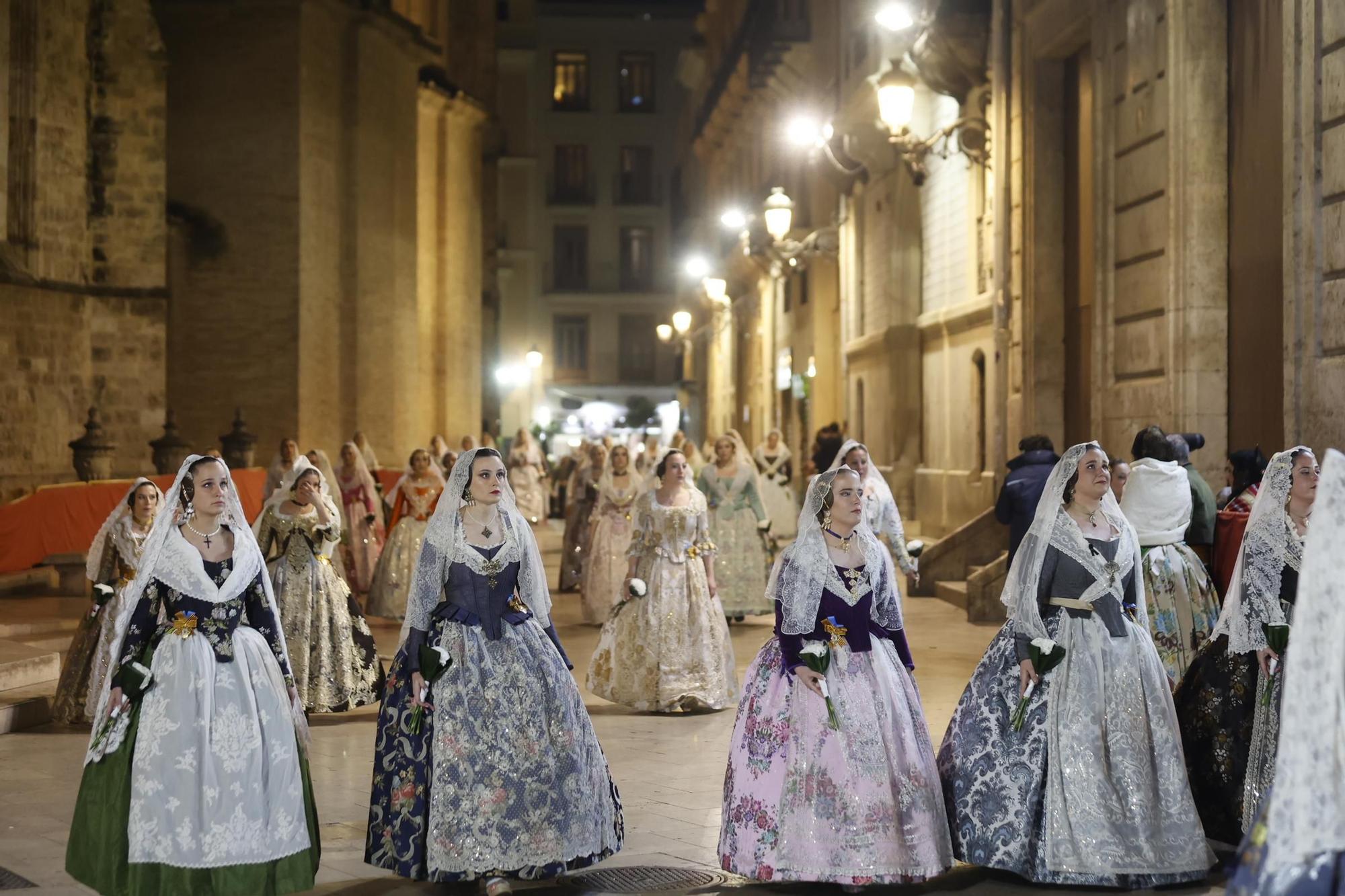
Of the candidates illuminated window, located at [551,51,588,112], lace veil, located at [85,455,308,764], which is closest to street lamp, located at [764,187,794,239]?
lace veil, located at [85,455,308,764]

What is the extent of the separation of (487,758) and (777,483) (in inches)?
749

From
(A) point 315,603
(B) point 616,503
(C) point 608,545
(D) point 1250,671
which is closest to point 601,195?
(B) point 616,503

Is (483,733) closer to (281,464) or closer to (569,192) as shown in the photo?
(281,464)

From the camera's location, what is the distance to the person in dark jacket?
1172cm

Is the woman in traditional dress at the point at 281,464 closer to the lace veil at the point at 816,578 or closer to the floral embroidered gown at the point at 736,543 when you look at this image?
the floral embroidered gown at the point at 736,543

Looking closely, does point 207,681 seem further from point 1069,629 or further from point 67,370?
point 67,370

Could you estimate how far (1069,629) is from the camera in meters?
6.80

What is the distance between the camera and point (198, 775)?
6215 mm

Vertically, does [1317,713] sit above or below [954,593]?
above

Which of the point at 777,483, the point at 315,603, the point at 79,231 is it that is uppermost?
the point at 79,231

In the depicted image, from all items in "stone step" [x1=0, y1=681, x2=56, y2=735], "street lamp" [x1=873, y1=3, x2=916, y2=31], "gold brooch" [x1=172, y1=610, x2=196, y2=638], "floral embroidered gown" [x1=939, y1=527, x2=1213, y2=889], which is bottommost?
"stone step" [x1=0, y1=681, x2=56, y2=735]

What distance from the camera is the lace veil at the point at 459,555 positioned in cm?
691

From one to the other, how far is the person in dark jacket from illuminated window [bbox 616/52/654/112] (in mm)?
57195

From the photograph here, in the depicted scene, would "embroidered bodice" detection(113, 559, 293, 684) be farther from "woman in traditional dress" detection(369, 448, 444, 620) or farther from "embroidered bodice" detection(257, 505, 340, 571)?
"woman in traditional dress" detection(369, 448, 444, 620)
